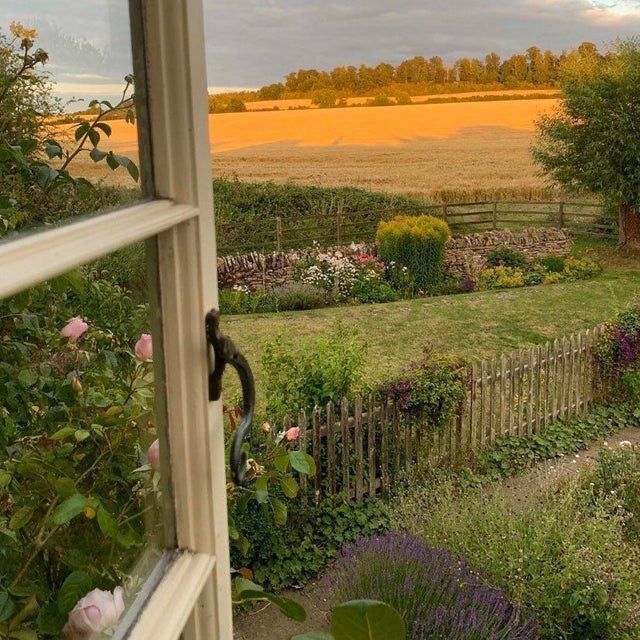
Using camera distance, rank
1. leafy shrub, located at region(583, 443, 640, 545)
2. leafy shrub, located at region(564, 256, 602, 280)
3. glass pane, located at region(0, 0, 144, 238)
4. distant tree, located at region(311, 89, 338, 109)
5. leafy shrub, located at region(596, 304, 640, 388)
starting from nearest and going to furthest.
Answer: glass pane, located at region(0, 0, 144, 238)
leafy shrub, located at region(583, 443, 640, 545)
leafy shrub, located at region(596, 304, 640, 388)
leafy shrub, located at region(564, 256, 602, 280)
distant tree, located at region(311, 89, 338, 109)

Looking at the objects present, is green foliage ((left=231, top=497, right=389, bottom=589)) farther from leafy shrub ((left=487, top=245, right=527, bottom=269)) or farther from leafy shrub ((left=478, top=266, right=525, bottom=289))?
leafy shrub ((left=487, top=245, right=527, bottom=269))

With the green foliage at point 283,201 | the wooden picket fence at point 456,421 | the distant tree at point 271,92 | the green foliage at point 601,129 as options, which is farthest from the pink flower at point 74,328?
the distant tree at point 271,92

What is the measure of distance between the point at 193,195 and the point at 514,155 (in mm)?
24802

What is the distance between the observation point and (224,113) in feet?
87.2

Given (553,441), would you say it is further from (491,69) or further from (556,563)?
(491,69)

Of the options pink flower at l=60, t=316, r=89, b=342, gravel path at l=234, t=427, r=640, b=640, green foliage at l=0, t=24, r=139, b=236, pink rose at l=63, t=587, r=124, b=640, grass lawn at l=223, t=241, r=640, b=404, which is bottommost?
grass lawn at l=223, t=241, r=640, b=404

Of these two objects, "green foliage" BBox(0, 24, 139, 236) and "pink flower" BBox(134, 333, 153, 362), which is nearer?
"green foliage" BBox(0, 24, 139, 236)

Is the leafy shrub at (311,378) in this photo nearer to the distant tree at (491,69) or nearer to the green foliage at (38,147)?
the green foliage at (38,147)

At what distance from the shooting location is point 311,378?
4918 mm

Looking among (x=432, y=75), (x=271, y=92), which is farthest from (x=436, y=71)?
(x=271, y=92)

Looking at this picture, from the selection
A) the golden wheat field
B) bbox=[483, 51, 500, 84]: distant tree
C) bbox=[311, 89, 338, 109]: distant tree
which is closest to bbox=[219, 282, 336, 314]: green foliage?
the golden wheat field

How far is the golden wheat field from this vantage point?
21016 mm

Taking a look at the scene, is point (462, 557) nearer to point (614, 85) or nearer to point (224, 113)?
point (614, 85)

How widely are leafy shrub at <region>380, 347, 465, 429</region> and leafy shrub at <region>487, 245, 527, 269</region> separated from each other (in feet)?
33.5
